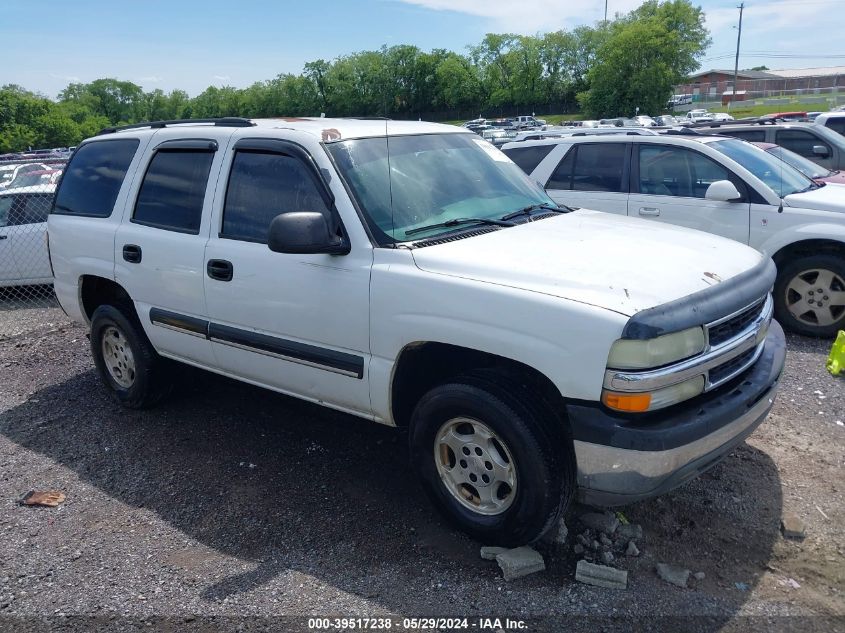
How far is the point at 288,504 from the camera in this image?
12.7 ft

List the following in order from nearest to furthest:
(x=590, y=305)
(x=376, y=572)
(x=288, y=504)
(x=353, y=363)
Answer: (x=590, y=305)
(x=376, y=572)
(x=353, y=363)
(x=288, y=504)

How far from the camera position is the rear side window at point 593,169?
24.4 feet

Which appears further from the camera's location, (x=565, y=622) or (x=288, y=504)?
(x=288, y=504)

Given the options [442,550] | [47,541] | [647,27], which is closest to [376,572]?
[442,550]

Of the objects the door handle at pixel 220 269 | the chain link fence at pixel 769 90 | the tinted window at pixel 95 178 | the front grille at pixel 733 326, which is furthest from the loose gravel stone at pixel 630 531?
the chain link fence at pixel 769 90

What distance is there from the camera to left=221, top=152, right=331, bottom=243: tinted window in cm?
381

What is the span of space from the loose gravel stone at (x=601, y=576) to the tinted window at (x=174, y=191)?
2.93 metres

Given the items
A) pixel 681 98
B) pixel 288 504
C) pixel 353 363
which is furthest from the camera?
pixel 681 98

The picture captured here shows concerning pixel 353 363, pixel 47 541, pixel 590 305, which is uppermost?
pixel 590 305

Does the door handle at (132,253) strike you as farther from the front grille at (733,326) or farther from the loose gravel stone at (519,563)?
the front grille at (733,326)

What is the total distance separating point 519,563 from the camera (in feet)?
10.4

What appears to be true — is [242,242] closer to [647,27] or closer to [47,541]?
[47,541]

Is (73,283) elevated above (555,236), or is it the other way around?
(555,236)

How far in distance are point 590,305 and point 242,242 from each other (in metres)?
2.15
